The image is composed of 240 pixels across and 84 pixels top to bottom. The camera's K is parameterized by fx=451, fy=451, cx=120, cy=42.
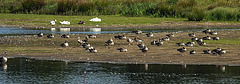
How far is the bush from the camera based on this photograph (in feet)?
182

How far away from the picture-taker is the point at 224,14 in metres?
55.8

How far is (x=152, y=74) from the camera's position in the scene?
22453 mm

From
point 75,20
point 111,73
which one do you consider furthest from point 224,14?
point 111,73

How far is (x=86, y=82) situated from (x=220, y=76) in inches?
260

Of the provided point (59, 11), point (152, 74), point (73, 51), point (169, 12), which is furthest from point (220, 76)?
point (59, 11)

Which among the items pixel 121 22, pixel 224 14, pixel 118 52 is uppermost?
pixel 118 52

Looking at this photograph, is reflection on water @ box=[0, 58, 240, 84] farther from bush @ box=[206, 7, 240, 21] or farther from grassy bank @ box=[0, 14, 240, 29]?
bush @ box=[206, 7, 240, 21]

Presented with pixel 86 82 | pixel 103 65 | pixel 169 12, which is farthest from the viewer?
pixel 169 12

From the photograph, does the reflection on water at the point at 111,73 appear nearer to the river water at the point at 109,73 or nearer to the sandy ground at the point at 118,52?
the river water at the point at 109,73

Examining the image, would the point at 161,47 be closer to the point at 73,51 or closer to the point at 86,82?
the point at 73,51

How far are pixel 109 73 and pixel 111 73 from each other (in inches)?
4.0

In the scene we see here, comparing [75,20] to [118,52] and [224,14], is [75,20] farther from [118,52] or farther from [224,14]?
[118,52]

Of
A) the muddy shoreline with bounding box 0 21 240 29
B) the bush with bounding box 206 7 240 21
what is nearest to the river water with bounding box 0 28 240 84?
the muddy shoreline with bounding box 0 21 240 29

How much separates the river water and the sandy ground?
116 centimetres
